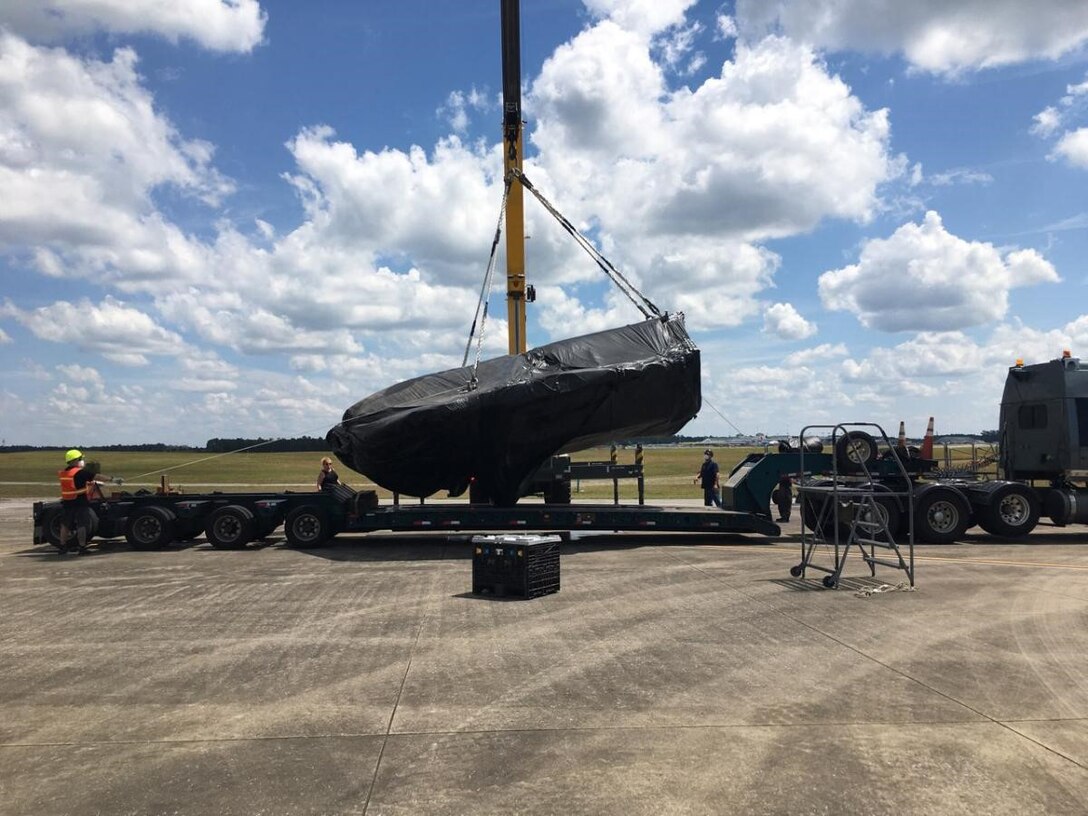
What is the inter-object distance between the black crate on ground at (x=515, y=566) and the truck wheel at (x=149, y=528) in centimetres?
739

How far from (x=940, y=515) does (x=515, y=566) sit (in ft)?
30.8

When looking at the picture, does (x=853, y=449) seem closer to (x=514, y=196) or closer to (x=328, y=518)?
(x=328, y=518)

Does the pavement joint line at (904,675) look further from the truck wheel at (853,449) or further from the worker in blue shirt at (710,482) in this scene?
the worker in blue shirt at (710,482)

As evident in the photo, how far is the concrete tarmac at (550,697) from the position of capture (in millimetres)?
4340

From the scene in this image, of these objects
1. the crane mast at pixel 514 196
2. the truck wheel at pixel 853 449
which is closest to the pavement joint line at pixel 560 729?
the truck wheel at pixel 853 449

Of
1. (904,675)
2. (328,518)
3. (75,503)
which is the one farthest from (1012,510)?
(75,503)

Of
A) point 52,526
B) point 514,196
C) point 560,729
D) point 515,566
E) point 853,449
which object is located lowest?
point 560,729

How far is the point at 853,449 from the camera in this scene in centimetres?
1199

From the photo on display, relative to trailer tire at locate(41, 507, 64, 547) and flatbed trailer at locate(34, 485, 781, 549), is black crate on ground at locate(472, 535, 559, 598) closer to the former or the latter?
flatbed trailer at locate(34, 485, 781, 549)

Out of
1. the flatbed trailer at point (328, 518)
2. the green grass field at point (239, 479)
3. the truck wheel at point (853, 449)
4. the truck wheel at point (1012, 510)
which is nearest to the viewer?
the truck wheel at point (853, 449)

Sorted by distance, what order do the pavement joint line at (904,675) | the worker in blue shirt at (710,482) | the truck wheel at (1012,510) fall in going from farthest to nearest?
the worker in blue shirt at (710,482), the truck wheel at (1012,510), the pavement joint line at (904,675)

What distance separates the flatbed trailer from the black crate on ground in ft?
14.2

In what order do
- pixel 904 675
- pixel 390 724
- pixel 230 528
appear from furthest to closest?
pixel 230 528 < pixel 904 675 < pixel 390 724

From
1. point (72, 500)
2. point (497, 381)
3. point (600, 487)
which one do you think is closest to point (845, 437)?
point (497, 381)
